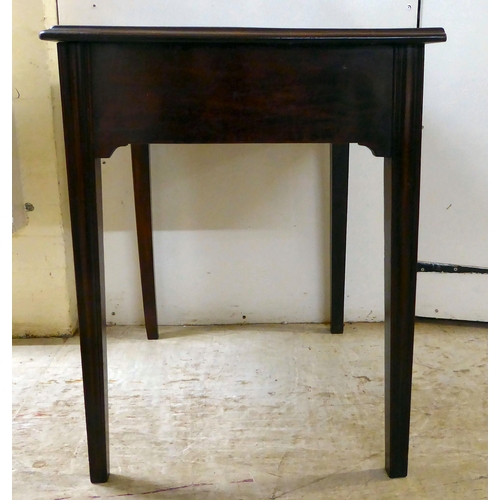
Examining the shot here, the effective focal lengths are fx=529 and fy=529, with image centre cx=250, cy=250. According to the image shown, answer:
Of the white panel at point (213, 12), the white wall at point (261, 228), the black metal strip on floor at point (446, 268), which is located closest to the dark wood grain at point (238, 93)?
the white panel at point (213, 12)

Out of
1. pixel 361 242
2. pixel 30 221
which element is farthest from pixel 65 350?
pixel 361 242

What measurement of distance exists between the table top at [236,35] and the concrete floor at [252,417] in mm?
672

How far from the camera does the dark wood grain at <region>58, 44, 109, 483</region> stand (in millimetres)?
744

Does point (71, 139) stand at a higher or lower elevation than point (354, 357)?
higher

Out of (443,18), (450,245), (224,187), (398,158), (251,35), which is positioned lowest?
(450,245)

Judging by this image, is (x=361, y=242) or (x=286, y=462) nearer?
(x=286, y=462)

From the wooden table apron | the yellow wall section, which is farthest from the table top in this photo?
the yellow wall section

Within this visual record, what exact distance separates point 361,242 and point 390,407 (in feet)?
2.22

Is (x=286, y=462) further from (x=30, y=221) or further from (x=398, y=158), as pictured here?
(x=30, y=221)

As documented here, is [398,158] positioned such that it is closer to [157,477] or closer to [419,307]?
[157,477]

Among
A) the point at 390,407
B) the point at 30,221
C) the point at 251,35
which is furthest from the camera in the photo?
the point at 30,221

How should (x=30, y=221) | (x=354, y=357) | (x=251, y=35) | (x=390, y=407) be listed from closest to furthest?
(x=251, y=35)
(x=390, y=407)
(x=354, y=357)
(x=30, y=221)

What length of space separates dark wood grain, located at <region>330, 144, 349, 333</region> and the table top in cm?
57

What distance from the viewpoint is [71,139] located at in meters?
0.76
